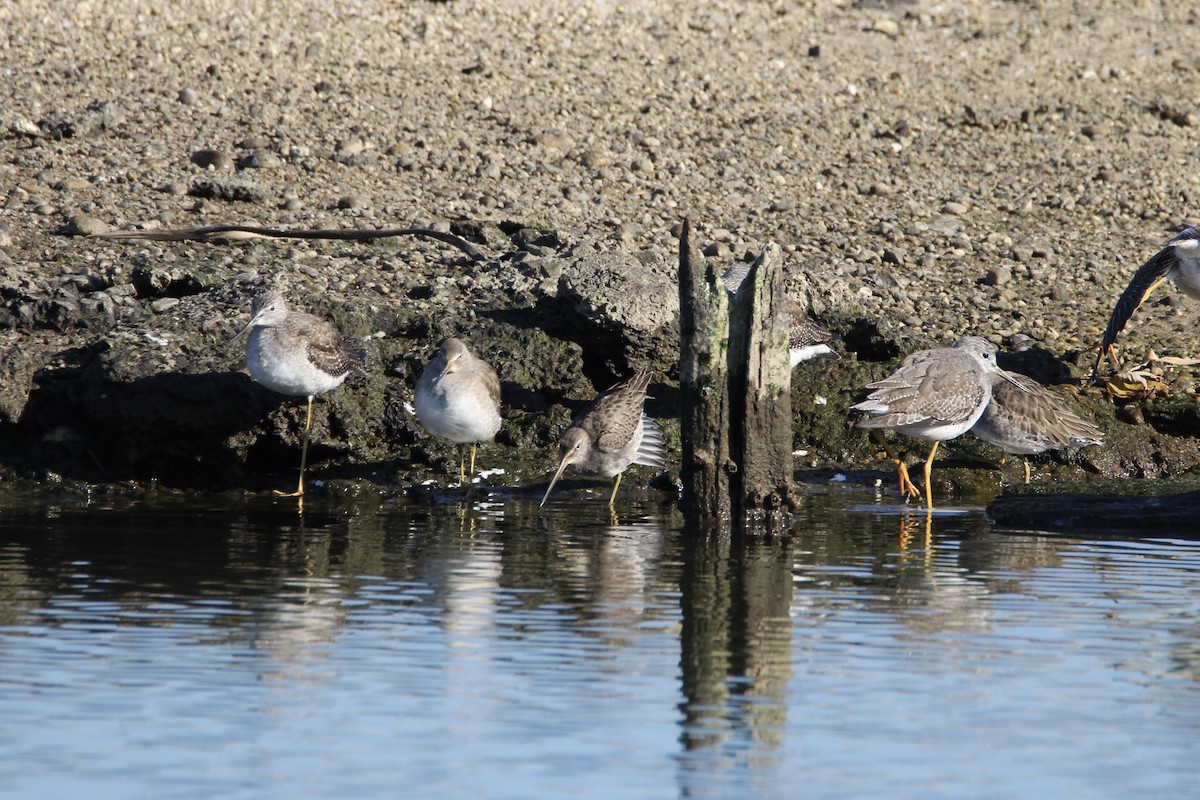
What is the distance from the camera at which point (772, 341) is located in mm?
9977

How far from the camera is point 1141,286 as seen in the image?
1366 cm

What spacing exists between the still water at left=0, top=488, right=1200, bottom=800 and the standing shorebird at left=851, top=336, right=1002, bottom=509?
1.30 m

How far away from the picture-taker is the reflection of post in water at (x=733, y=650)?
6.20 meters

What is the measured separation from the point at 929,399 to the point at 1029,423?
86 centimetres

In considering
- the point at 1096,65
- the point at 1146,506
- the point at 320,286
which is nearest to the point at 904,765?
the point at 1146,506

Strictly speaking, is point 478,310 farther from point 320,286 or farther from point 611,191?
Result: point 611,191

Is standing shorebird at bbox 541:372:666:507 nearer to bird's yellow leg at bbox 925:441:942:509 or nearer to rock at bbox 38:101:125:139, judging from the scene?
bird's yellow leg at bbox 925:441:942:509

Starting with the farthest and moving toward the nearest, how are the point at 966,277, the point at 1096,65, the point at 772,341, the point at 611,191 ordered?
the point at 1096,65 < the point at 611,191 < the point at 966,277 < the point at 772,341

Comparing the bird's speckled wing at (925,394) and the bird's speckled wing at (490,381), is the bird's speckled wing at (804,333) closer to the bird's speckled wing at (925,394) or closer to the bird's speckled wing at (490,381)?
the bird's speckled wing at (925,394)

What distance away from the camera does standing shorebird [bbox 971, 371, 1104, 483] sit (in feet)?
39.8

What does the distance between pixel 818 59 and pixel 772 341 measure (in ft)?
34.5

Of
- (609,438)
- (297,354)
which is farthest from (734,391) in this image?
(297,354)

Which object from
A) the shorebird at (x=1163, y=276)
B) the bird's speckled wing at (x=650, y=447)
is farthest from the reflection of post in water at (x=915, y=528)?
the shorebird at (x=1163, y=276)

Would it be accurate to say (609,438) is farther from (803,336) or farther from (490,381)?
(803,336)
